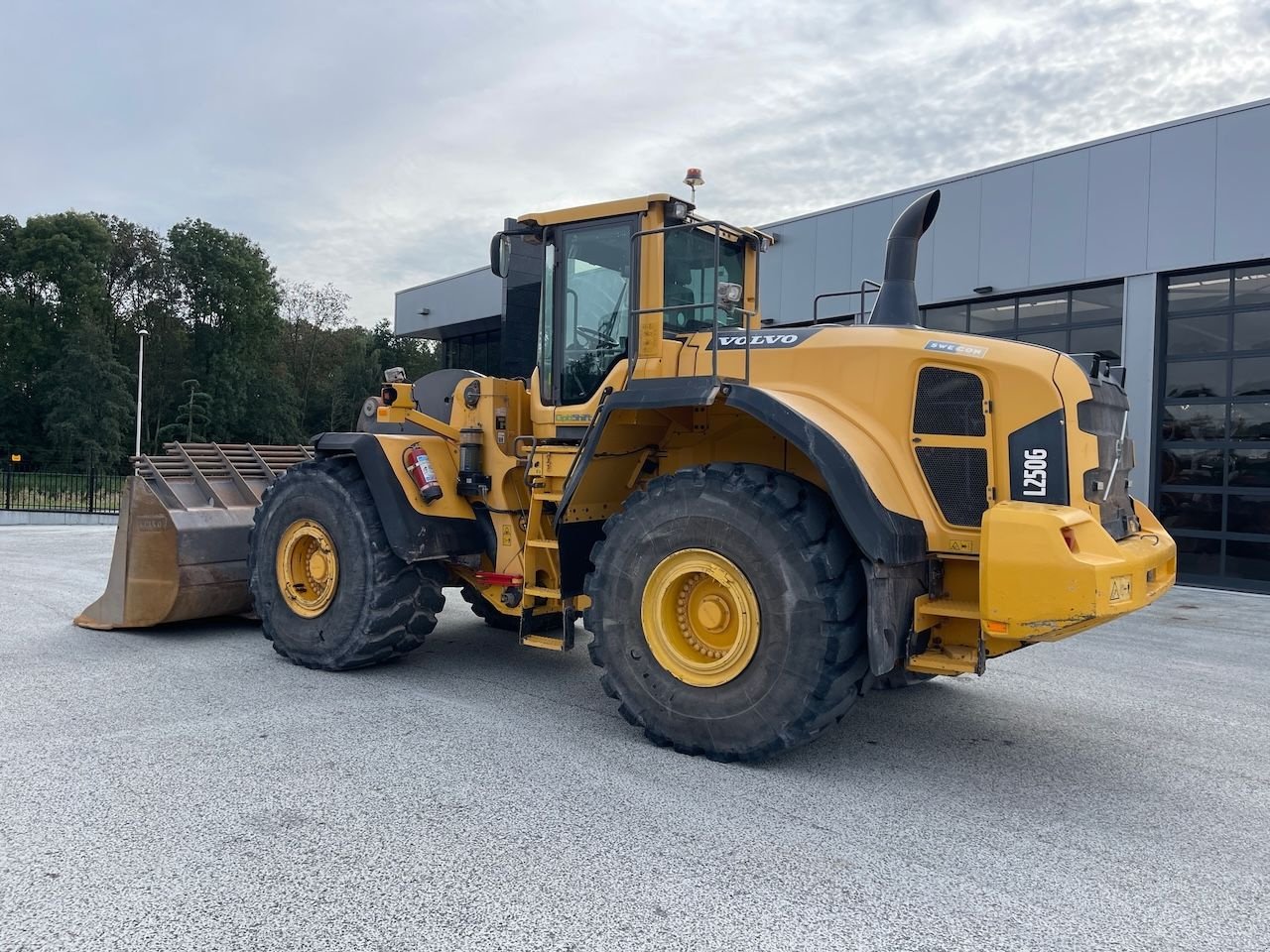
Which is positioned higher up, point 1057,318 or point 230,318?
point 230,318

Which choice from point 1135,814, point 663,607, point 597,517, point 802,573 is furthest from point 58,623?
point 1135,814

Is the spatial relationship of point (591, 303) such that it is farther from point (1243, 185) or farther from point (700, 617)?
point (1243, 185)

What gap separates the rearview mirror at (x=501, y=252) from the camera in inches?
233

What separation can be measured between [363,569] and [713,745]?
2682 millimetres

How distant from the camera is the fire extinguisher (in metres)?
5.95

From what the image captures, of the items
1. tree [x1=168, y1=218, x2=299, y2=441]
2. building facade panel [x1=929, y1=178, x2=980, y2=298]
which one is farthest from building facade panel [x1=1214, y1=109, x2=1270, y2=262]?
tree [x1=168, y1=218, x2=299, y2=441]

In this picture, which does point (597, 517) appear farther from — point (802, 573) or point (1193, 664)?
point (1193, 664)

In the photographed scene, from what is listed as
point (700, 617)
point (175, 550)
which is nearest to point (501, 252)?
point (700, 617)

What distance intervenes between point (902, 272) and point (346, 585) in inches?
153

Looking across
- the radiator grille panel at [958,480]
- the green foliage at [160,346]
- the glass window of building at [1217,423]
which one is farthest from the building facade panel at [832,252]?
the green foliage at [160,346]

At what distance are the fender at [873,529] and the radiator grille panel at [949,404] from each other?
47 centimetres

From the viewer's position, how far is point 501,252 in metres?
5.96

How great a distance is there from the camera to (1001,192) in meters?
14.2

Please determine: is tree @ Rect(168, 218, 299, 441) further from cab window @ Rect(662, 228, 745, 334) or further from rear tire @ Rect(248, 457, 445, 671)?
cab window @ Rect(662, 228, 745, 334)
